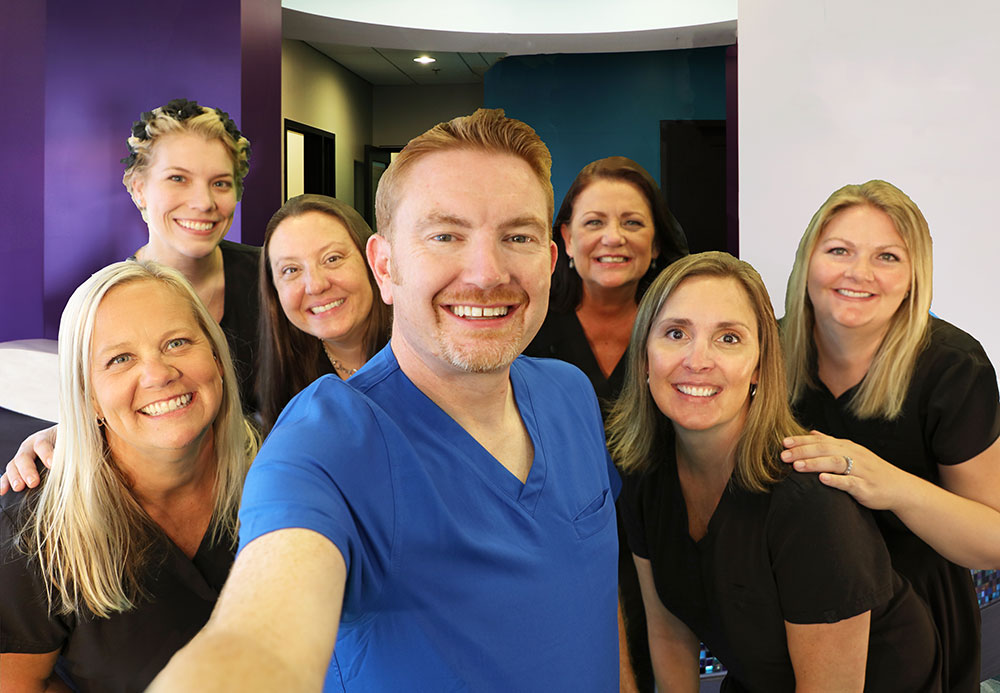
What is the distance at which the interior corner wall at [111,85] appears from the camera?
112 inches

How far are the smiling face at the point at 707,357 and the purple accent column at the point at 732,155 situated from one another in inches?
57.2

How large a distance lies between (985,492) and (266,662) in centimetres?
188

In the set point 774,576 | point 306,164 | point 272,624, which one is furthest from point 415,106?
point 272,624

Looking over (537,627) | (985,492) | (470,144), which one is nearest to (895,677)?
(985,492)

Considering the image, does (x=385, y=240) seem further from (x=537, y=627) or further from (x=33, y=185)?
(x=33, y=185)

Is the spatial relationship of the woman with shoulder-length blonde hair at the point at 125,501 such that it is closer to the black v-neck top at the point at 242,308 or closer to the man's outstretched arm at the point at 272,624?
the black v-neck top at the point at 242,308

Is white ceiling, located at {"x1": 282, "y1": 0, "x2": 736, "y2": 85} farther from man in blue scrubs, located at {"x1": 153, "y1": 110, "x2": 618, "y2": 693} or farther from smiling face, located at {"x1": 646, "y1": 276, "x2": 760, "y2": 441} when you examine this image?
man in blue scrubs, located at {"x1": 153, "y1": 110, "x2": 618, "y2": 693}

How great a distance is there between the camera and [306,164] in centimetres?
289

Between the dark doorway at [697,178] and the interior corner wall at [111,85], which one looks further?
the dark doorway at [697,178]

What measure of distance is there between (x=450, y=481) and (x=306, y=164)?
213 cm

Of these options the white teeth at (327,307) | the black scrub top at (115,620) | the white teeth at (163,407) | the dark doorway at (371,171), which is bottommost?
the black scrub top at (115,620)

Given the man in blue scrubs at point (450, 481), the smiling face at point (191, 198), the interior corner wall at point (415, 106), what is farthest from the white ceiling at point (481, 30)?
the man in blue scrubs at point (450, 481)

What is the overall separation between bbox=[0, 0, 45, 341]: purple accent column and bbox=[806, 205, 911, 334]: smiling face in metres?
2.69

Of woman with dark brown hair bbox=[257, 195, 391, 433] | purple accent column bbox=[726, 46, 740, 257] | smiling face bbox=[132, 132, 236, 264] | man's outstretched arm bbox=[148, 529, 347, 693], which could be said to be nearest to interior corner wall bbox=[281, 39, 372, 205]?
smiling face bbox=[132, 132, 236, 264]
